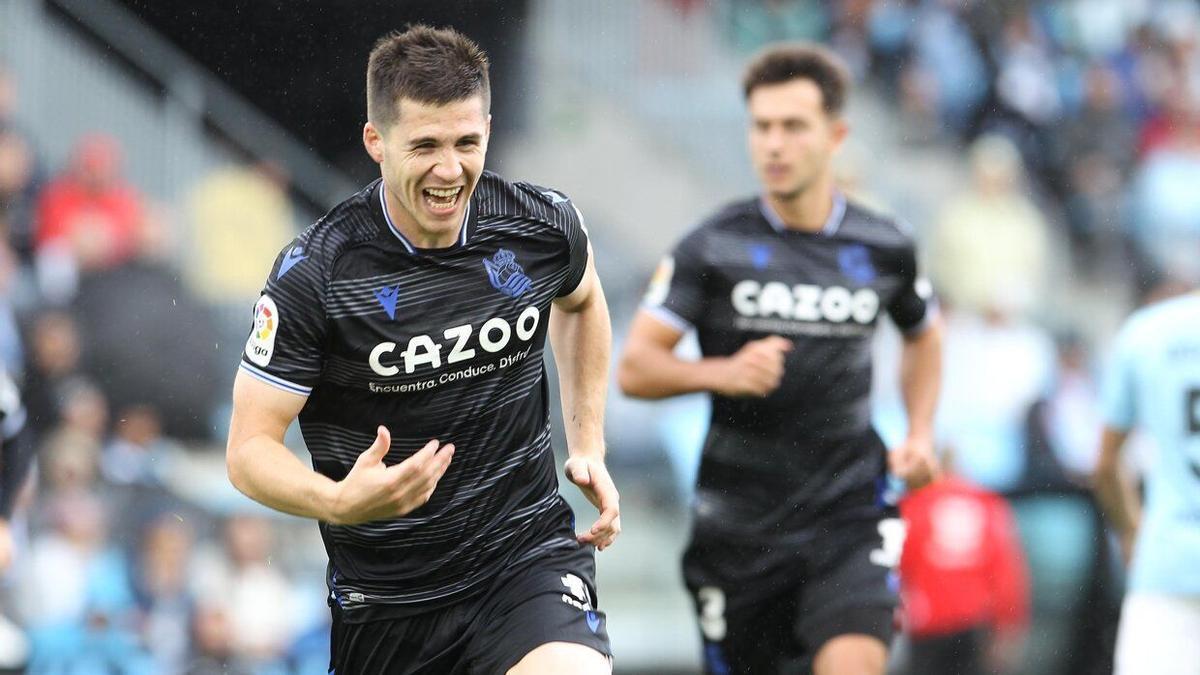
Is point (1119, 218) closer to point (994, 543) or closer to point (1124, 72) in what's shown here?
point (1124, 72)

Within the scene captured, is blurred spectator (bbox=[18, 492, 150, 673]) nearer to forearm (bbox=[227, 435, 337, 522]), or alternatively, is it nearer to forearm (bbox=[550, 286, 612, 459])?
forearm (bbox=[550, 286, 612, 459])

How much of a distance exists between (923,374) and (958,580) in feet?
10.8

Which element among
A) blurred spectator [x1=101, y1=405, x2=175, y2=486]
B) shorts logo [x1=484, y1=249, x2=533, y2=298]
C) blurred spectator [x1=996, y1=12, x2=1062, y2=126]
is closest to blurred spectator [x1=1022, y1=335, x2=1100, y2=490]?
blurred spectator [x1=996, y1=12, x2=1062, y2=126]

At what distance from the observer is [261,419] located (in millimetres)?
4203

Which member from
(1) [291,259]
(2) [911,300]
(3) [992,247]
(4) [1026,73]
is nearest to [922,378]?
(2) [911,300]

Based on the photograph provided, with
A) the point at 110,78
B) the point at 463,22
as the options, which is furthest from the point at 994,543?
the point at 110,78

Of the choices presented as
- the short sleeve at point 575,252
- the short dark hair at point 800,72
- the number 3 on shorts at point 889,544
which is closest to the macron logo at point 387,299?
the short sleeve at point 575,252

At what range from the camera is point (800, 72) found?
6539mm

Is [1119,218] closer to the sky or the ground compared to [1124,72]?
closer to the ground

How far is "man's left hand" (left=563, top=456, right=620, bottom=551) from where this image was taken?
176 inches

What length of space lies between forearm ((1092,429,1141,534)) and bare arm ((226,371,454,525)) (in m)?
3.24

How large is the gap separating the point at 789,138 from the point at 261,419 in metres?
2.88

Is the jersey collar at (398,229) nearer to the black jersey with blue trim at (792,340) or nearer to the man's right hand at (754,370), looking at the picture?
the man's right hand at (754,370)

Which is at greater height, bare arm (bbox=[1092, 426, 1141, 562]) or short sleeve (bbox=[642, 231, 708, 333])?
short sleeve (bbox=[642, 231, 708, 333])
